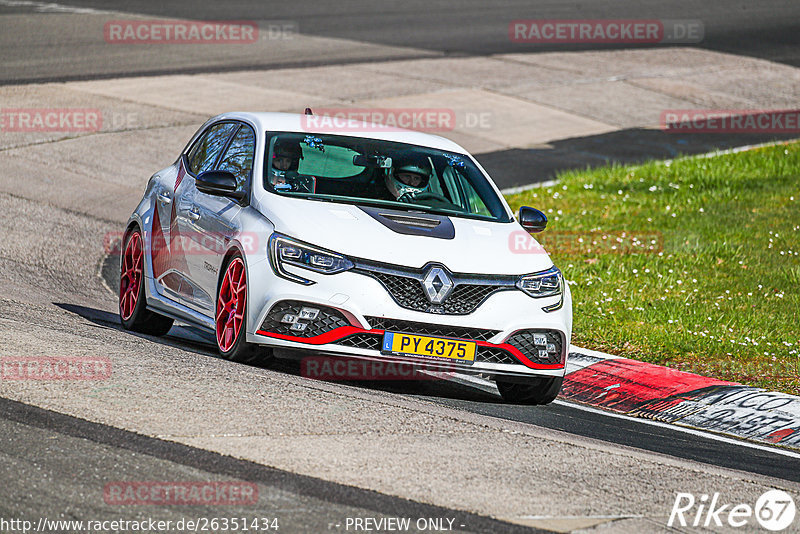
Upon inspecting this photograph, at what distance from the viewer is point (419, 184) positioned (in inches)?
358

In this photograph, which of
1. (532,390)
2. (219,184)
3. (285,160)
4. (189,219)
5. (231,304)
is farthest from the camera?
(189,219)

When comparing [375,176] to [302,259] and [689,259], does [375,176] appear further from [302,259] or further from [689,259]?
[689,259]

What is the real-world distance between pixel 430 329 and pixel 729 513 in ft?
8.14

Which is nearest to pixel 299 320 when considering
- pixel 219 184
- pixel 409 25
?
pixel 219 184

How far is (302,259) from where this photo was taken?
786 cm

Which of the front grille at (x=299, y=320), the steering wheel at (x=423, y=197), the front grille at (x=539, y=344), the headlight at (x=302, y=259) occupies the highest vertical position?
the steering wheel at (x=423, y=197)

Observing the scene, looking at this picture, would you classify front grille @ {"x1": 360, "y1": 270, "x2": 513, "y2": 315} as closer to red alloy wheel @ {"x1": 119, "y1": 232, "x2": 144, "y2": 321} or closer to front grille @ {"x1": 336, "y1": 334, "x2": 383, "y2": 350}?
front grille @ {"x1": 336, "y1": 334, "x2": 383, "y2": 350}

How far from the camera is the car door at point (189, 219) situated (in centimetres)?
895

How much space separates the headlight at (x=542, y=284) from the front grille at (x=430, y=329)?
1.29 ft

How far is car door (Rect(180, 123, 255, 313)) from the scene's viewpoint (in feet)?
28.0

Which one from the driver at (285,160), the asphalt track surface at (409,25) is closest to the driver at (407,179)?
the driver at (285,160)

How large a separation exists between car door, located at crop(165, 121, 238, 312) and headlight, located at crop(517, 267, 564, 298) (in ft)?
6.97

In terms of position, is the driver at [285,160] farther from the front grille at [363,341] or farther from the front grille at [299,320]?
the front grille at [363,341]

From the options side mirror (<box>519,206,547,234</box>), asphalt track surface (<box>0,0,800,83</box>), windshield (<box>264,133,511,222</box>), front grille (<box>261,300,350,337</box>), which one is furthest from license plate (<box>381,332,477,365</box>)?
asphalt track surface (<box>0,0,800,83</box>)
